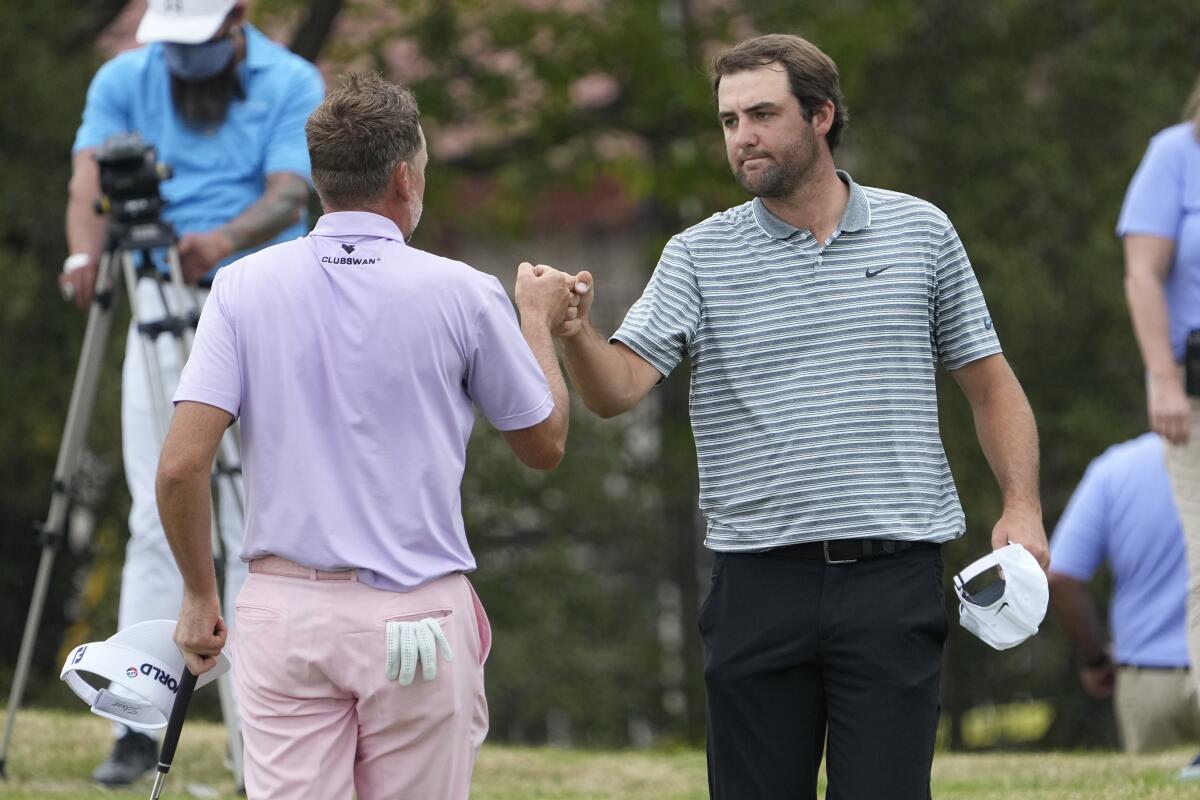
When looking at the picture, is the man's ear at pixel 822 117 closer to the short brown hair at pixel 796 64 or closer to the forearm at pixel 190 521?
the short brown hair at pixel 796 64

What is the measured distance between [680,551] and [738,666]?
1099cm

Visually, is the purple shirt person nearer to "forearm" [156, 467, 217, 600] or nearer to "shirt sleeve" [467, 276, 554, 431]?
"shirt sleeve" [467, 276, 554, 431]

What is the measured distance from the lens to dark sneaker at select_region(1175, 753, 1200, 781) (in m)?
6.14

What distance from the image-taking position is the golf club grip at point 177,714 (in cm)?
391

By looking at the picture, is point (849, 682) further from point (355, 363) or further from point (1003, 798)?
point (1003, 798)

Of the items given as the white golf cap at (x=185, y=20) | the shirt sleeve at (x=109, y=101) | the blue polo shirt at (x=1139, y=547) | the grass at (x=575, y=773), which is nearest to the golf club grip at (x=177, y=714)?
the grass at (x=575, y=773)

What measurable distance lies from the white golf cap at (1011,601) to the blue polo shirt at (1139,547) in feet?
14.2

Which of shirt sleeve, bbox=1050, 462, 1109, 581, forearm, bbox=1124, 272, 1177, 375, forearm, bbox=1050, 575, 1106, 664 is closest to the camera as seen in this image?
forearm, bbox=1124, 272, 1177, 375

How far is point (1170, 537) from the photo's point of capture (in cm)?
823

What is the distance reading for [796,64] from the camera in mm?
4312

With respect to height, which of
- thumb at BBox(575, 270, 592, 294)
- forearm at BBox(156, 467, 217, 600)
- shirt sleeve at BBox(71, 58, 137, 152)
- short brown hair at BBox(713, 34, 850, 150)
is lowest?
forearm at BBox(156, 467, 217, 600)

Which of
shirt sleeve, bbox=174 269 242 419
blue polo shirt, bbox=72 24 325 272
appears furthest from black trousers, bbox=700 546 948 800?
blue polo shirt, bbox=72 24 325 272

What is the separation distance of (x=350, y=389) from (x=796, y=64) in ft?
4.42

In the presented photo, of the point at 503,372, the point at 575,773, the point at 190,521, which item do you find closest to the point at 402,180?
the point at 503,372
